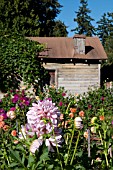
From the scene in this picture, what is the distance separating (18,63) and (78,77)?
3.89 m

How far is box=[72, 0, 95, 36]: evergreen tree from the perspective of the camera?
48.4 m

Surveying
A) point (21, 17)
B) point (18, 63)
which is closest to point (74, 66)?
point (18, 63)

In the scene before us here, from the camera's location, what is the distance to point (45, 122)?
1.97m

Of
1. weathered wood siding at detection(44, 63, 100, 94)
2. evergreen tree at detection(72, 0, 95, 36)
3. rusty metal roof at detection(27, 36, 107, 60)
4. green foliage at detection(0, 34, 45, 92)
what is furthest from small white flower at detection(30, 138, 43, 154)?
evergreen tree at detection(72, 0, 95, 36)

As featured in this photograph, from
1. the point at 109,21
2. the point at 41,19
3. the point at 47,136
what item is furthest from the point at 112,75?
the point at 109,21

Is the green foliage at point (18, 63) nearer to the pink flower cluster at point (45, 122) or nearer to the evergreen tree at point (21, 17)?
the pink flower cluster at point (45, 122)

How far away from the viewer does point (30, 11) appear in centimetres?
2900

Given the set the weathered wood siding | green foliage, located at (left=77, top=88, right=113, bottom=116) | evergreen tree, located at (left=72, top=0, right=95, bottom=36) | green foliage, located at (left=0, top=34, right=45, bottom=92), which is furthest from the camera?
evergreen tree, located at (left=72, top=0, right=95, bottom=36)

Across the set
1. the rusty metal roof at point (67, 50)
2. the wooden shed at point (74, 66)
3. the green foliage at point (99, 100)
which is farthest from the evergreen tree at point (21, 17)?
the green foliage at point (99, 100)

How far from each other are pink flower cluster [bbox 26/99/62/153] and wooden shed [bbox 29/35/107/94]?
12029 millimetres

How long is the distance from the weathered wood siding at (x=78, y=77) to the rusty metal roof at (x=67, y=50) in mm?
409

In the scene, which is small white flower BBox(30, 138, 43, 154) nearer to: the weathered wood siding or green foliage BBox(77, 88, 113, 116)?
green foliage BBox(77, 88, 113, 116)

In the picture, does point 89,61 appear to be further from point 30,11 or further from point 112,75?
point 30,11

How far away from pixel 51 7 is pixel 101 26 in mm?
23170
